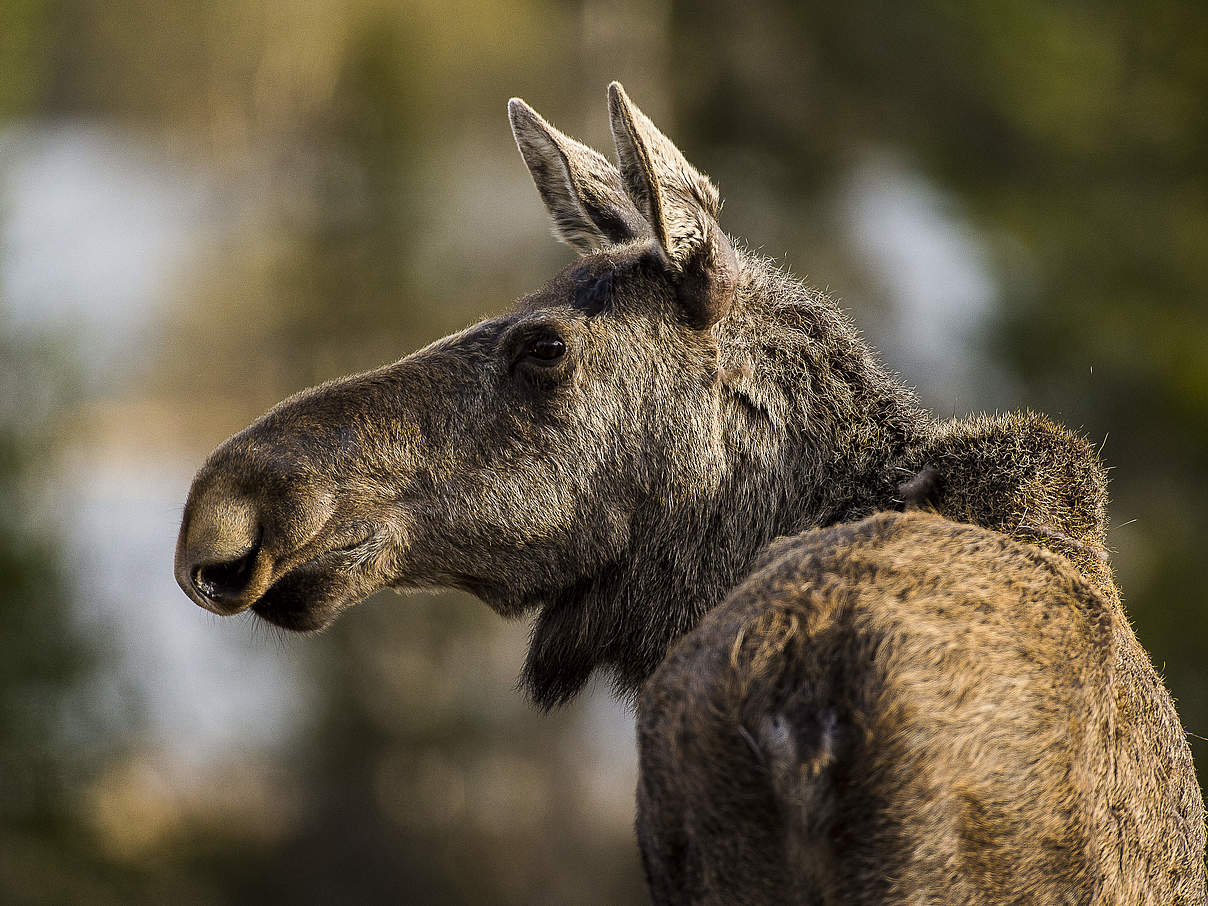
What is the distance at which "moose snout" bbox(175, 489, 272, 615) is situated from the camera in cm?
257

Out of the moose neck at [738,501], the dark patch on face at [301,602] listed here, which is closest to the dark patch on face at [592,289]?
the moose neck at [738,501]

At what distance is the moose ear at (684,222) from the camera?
2.88 metres

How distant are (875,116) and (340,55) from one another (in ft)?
16.3

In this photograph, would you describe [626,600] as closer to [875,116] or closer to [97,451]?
[97,451]

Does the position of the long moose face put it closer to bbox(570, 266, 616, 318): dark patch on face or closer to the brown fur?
bbox(570, 266, 616, 318): dark patch on face

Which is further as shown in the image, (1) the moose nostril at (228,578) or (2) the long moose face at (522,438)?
(2) the long moose face at (522,438)

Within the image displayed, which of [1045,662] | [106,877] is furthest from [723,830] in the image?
[106,877]

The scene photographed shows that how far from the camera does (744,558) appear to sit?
9.82ft

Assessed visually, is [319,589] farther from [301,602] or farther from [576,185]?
[576,185]

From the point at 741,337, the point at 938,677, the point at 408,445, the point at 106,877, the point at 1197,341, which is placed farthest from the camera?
the point at 1197,341

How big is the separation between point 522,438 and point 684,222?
0.65m

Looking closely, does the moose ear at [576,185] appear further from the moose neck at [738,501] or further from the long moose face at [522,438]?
the moose neck at [738,501]

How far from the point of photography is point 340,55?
36.3 feet

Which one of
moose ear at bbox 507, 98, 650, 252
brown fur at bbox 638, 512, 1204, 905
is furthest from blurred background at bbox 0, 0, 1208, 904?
brown fur at bbox 638, 512, 1204, 905
